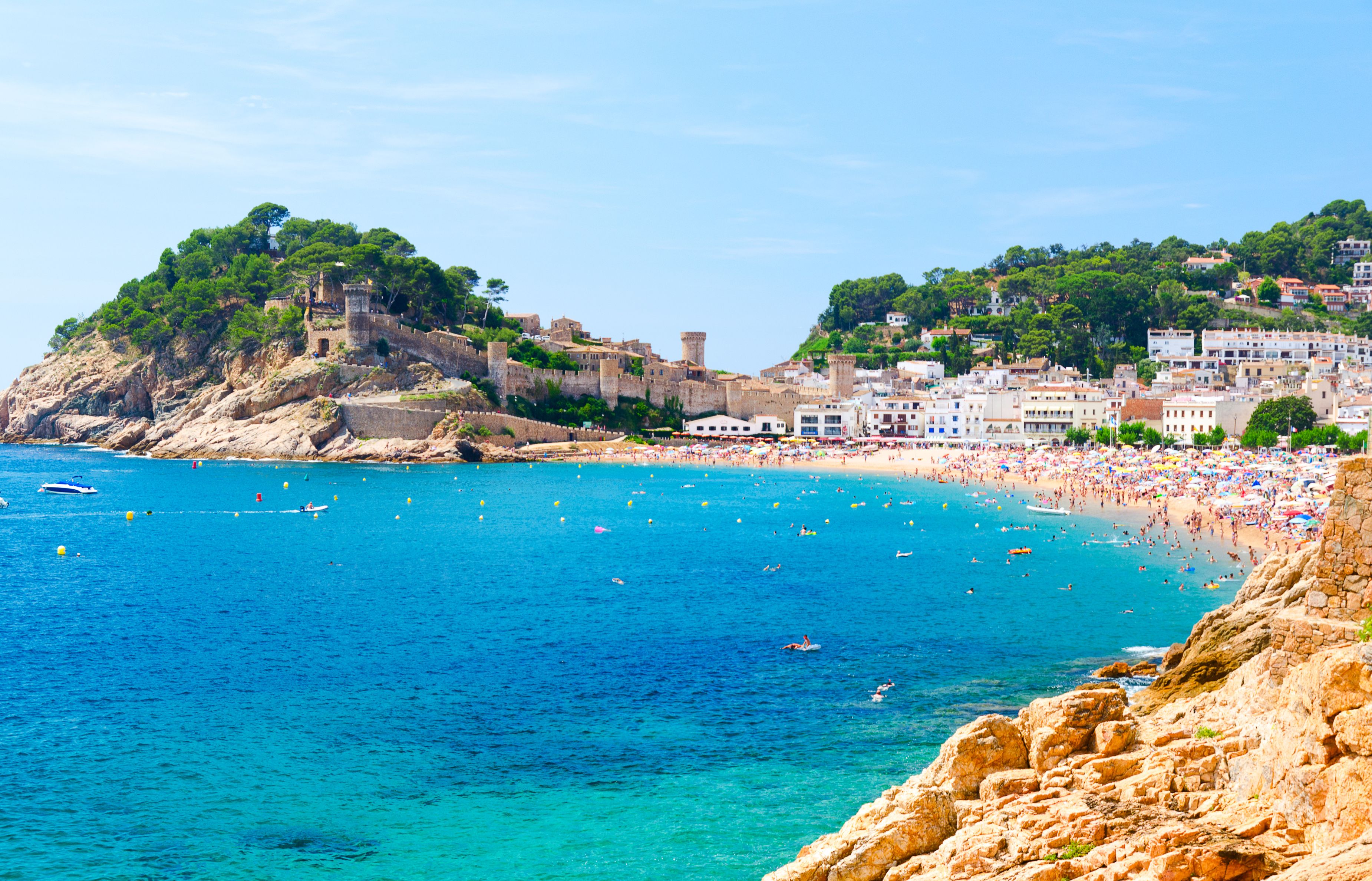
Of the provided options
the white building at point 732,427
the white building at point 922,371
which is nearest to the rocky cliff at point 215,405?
the white building at point 732,427

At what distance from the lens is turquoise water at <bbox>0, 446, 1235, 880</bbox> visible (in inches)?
476

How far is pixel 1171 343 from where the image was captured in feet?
289

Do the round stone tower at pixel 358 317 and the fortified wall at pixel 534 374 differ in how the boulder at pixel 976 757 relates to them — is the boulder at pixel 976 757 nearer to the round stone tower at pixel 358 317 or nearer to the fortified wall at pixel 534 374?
the fortified wall at pixel 534 374

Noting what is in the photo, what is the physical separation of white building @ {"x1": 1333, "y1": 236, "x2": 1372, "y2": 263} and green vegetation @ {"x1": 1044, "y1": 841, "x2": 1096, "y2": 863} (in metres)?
125

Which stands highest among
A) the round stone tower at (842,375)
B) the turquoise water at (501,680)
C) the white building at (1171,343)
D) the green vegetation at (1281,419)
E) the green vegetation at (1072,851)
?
the white building at (1171,343)

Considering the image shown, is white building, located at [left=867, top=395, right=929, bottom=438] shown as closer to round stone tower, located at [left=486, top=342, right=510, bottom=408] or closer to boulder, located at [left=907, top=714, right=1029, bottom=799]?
round stone tower, located at [left=486, top=342, right=510, bottom=408]

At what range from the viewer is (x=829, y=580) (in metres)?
28.0

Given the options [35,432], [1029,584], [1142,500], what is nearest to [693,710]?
[1029,584]

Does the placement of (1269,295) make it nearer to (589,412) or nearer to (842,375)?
(842,375)

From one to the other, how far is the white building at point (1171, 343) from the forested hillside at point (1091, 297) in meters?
0.98

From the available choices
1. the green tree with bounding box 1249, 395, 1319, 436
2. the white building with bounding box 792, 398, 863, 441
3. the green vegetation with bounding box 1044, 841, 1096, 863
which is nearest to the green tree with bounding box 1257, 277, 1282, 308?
the green tree with bounding box 1249, 395, 1319, 436

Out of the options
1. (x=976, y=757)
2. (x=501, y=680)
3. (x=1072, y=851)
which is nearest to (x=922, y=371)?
(x=501, y=680)

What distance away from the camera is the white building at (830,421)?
77.6m

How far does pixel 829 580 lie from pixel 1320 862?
23.0 m
